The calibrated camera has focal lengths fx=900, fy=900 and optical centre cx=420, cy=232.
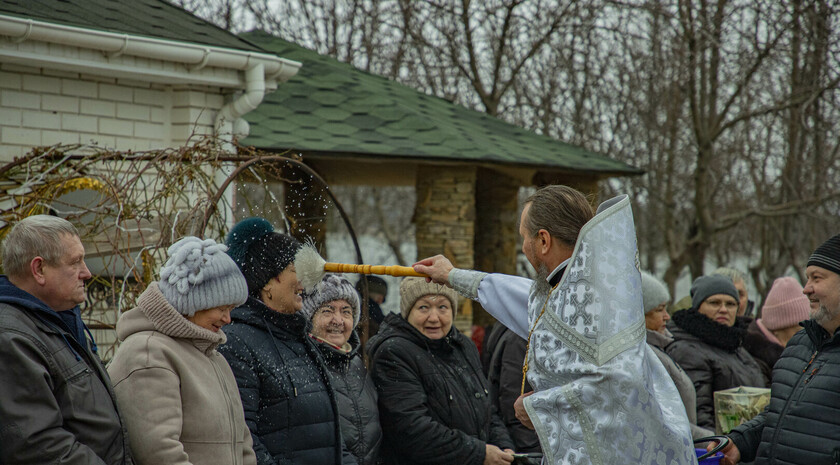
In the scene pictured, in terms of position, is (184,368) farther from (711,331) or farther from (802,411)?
(711,331)

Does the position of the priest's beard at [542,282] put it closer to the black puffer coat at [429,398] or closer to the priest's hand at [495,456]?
the black puffer coat at [429,398]

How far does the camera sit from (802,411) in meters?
4.01

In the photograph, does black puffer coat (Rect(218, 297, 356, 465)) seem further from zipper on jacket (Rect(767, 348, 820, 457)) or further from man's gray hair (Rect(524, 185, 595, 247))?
zipper on jacket (Rect(767, 348, 820, 457))

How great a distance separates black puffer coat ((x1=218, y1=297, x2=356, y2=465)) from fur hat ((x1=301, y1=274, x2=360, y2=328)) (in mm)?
610

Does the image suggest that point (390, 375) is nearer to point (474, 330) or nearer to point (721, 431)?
point (721, 431)

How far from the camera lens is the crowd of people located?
287cm

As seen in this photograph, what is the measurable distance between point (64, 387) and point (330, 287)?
1.81 meters

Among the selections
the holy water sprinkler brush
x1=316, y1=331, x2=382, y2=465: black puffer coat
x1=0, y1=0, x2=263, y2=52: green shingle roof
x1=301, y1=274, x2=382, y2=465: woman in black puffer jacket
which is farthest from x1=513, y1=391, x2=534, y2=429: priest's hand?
x1=0, y1=0, x2=263, y2=52: green shingle roof

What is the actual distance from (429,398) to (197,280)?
6.15 feet

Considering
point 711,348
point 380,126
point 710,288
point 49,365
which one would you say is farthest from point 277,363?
point 380,126

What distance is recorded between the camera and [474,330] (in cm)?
995

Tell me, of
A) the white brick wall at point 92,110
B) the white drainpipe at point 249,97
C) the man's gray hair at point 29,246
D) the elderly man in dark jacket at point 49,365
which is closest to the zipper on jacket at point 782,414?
the elderly man in dark jacket at point 49,365

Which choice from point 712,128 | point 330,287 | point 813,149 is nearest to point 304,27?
point 712,128

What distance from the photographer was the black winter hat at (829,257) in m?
4.09
